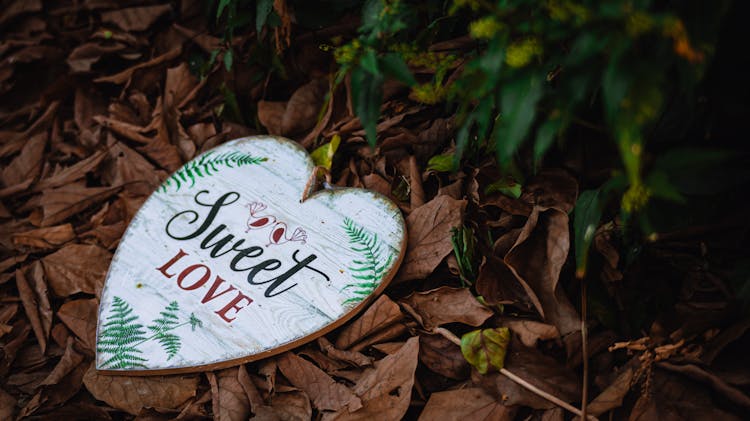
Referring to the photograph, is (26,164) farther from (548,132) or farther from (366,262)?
(548,132)

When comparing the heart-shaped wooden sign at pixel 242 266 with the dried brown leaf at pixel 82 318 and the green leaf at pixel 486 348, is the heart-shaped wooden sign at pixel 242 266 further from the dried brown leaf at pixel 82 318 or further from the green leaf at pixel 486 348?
the green leaf at pixel 486 348

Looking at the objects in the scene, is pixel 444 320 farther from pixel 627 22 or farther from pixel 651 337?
pixel 627 22

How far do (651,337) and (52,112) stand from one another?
185 centimetres

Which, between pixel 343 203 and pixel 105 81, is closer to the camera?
pixel 343 203

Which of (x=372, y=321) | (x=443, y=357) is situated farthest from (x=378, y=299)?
(x=443, y=357)

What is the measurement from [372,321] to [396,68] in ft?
1.93

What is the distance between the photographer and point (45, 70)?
6.62 ft

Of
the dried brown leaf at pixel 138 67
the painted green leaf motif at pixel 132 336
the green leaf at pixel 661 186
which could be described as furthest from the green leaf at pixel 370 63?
the dried brown leaf at pixel 138 67

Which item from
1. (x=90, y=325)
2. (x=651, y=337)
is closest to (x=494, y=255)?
(x=651, y=337)

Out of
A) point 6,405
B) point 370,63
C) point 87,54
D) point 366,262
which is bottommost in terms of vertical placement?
point 6,405

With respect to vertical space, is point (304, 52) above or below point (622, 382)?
Result: above

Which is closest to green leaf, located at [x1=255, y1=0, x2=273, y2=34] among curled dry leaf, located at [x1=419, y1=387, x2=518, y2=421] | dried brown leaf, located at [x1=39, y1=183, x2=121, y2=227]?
dried brown leaf, located at [x1=39, y1=183, x2=121, y2=227]

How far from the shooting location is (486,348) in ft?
3.77

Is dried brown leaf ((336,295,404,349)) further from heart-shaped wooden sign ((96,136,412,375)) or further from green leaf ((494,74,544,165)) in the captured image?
green leaf ((494,74,544,165))
